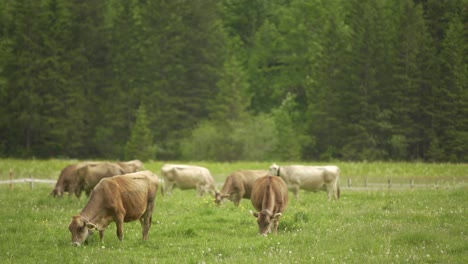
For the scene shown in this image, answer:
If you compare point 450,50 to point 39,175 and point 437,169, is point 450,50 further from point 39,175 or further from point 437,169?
point 39,175

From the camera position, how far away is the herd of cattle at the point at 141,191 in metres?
15.7

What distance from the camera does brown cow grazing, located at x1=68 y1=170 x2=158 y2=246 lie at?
1529 centimetres

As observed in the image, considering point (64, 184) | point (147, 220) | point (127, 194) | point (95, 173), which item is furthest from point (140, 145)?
point (127, 194)

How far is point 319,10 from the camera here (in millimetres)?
81500

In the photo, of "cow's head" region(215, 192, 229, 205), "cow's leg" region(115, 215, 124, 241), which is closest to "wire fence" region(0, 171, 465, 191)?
"cow's head" region(215, 192, 229, 205)

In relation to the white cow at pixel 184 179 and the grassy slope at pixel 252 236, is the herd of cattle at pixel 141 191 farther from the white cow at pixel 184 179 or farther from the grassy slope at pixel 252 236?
the white cow at pixel 184 179

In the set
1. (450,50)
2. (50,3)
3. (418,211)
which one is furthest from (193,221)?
(50,3)

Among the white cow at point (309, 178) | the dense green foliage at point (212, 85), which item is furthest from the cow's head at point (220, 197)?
the dense green foliage at point (212, 85)

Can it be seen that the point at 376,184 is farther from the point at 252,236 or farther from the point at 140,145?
the point at 140,145

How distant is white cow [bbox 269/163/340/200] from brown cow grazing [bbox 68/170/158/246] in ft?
43.0

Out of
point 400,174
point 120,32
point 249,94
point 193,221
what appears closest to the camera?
point 193,221

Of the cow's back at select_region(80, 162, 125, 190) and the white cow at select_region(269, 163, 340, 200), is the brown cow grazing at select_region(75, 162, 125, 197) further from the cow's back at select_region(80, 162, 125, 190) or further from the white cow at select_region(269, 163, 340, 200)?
the white cow at select_region(269, 163, 340, 200)

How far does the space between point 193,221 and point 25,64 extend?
53013mm

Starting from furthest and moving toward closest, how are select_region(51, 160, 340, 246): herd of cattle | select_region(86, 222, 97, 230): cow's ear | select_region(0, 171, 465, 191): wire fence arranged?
select_region(0, 171, 465, 191): wire fence < select_region(51, 160, 340, 246): herd of cattle < select_region(86, 222, 97, 230): cow's ear
